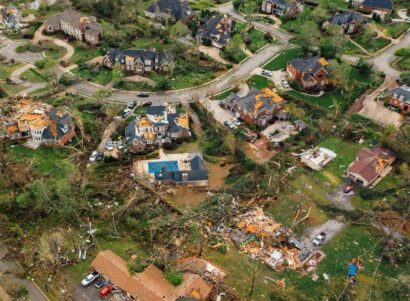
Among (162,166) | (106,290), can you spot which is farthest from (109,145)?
(106,290)

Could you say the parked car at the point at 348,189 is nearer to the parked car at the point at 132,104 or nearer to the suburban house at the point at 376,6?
the parked car at the point at 132,104

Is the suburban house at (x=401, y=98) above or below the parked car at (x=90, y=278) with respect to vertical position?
above

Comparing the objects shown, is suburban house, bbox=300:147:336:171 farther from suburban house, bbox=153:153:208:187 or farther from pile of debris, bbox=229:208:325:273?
suburban house, bbox=153:153:208:187

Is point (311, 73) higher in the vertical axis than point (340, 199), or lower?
higher

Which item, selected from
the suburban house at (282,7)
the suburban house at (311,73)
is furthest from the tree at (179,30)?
the suburban house at (311,73)

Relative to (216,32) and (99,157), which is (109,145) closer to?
(99,157)

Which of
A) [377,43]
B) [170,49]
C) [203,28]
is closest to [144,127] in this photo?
[170,49]
